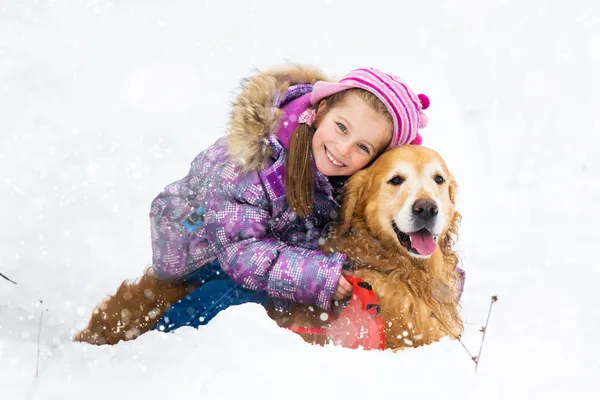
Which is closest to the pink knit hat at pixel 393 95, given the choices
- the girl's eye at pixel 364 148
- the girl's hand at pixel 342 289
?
the girl's eye at pixel 364 148

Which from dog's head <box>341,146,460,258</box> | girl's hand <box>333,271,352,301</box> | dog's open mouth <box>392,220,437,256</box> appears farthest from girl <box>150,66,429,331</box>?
dog's open mouth <box>392,220,437,256</box>

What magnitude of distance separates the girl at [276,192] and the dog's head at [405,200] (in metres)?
0.11

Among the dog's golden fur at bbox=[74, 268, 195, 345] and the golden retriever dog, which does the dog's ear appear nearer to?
the golden retriever dog

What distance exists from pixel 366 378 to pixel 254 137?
1.23 metres

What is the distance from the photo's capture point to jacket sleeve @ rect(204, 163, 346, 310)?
261 cm

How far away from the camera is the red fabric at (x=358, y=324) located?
2.54 metres

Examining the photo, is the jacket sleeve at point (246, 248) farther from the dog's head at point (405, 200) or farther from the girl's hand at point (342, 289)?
the dog's head at point (405, 200)

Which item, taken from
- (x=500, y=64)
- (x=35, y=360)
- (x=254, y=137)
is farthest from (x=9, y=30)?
(x=500, y=64)

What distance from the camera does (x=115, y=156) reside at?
421 cm

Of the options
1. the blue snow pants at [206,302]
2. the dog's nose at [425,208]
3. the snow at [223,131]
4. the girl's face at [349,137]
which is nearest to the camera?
the snow at [223,131]

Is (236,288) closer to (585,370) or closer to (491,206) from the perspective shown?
(585,370)

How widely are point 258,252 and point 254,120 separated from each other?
0.61 m

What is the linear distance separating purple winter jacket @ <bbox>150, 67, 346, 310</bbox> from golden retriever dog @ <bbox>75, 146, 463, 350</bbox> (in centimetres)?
12

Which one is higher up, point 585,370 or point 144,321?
point 585,370
